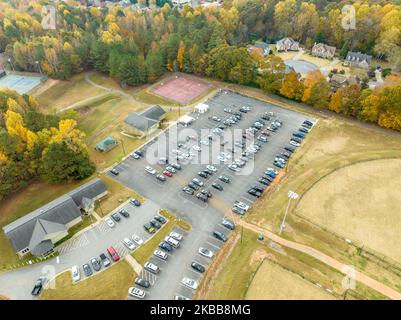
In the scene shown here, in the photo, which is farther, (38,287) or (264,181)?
(264,181)

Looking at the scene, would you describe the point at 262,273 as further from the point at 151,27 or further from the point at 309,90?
the point at 151,27

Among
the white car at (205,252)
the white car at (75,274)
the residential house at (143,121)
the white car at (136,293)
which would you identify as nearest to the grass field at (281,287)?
the white car at (205,252)

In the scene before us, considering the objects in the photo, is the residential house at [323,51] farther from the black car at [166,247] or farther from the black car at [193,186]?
the black car at [166,247]

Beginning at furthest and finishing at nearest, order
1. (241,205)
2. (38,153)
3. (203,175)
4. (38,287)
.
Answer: (203,175)
(38,153)
(241,205)
(38,287)

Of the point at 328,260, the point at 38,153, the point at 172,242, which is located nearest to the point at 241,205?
the point at 172,242

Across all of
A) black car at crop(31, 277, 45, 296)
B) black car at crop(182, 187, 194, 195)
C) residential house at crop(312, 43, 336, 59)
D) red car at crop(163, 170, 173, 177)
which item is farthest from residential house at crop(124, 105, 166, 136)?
residential house at crop(312, 43, 336, 59)

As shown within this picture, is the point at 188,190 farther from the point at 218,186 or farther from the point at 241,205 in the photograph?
the point at 241,205

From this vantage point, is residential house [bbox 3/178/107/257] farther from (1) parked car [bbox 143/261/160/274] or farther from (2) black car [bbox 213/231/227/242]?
(2) black car [bbox 213/231/227/242]
